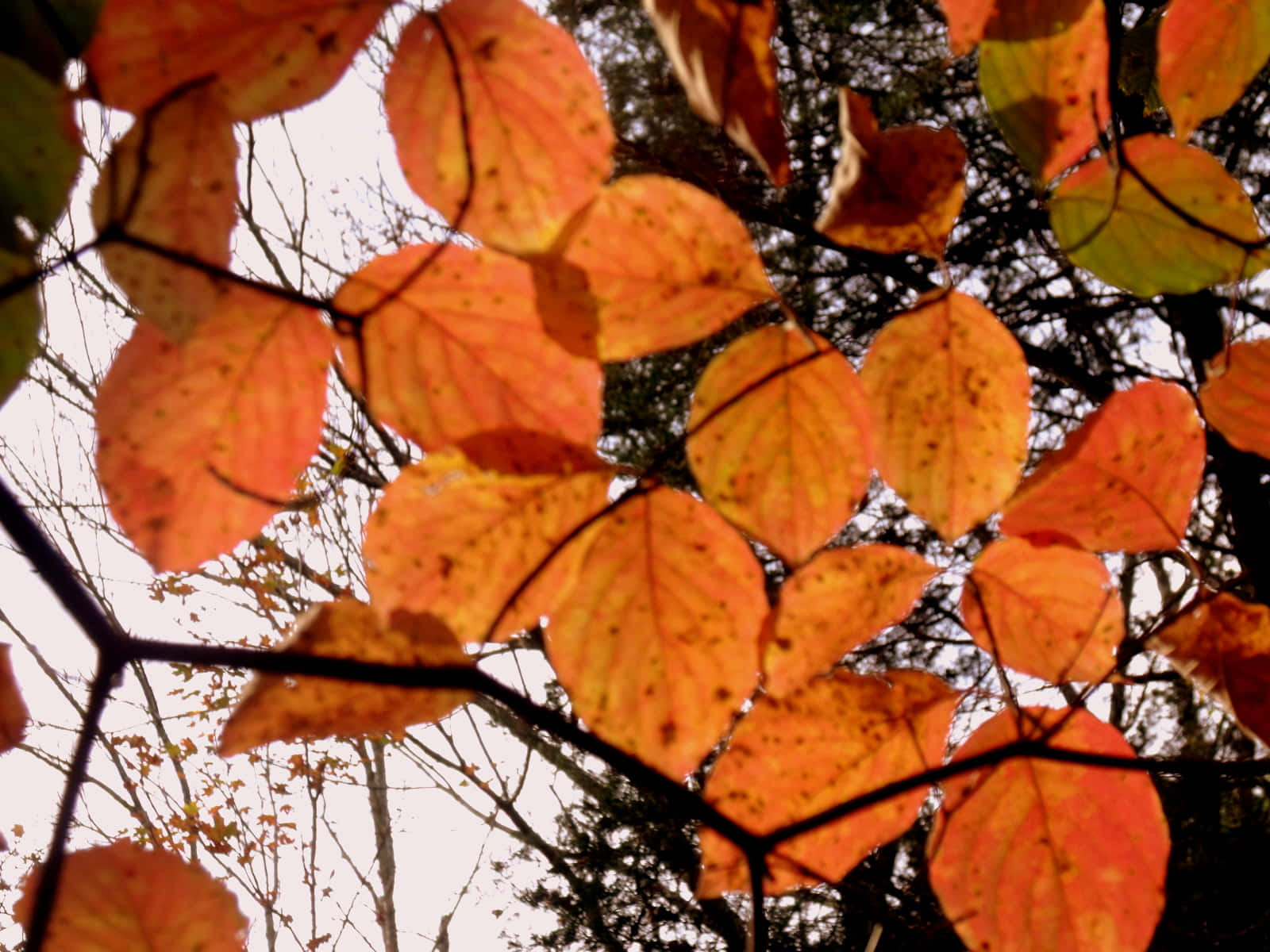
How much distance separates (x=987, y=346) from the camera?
0.34m

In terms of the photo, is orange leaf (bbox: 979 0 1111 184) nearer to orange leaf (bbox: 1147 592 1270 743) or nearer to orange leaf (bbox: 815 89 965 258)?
orange leaf (bbox: 815 89 965 258)

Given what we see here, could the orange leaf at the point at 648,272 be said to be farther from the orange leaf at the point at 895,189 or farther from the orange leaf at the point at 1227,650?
the orange leaf at the point at 1227,650

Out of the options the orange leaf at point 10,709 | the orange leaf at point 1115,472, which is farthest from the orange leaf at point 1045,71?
the orange leaf at point 10,709

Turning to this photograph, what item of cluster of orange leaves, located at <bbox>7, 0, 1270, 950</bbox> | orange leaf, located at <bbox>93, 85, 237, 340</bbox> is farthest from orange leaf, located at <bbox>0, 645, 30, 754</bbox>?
orange leaf, located at <bbox>93, 85, 237, 340</bbox>

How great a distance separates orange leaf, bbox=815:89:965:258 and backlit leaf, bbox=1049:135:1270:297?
6cm

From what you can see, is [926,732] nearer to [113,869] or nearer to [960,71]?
[113,869]

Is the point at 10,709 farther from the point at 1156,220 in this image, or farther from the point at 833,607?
the point at 1156,220

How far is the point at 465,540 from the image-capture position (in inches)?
11.7

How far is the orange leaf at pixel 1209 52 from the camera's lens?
1.29 ft

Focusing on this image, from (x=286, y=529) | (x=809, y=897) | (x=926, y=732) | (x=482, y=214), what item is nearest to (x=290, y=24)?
(x=482, y=214)

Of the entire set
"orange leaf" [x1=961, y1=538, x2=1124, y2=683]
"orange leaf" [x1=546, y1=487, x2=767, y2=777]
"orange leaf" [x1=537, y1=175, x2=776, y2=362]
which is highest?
"orange leaf" [x1=537, y1=175, x2=776, y2=362]

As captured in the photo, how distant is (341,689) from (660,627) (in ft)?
0.34

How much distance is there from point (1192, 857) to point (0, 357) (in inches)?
103

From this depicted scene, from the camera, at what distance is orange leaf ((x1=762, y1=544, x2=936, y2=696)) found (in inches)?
13.1
